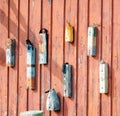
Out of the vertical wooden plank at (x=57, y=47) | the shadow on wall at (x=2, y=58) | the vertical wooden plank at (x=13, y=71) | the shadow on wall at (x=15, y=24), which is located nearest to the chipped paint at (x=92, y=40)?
the vertical wooden plank at (x=57, y=47)

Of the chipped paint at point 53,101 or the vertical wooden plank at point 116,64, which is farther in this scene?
the chipped paint at point 53,101

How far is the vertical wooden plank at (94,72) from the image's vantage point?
8.49 ft

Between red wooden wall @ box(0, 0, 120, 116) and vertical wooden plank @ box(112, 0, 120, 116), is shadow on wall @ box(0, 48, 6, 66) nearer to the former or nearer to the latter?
red wooden wall @ box(0, 0, 120, 116)

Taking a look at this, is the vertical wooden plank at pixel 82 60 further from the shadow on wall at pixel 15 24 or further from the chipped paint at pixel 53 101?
the shadow on wall at pixel 15 24

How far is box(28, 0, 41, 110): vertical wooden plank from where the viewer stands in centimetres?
287

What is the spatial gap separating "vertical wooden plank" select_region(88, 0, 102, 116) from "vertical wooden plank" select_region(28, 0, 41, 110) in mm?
406

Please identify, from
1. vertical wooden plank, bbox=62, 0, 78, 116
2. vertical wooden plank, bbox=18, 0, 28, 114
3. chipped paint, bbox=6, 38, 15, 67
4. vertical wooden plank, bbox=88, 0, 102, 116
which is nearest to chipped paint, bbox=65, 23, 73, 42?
vertical wooden plank, bbox=62, 0, 78, 116

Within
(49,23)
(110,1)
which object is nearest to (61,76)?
A: (49,23)

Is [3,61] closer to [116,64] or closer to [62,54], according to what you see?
[62,54]

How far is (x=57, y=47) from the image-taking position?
9.11 ft

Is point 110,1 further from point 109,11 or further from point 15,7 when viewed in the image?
point 15,7

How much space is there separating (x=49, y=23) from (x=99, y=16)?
39 centimetres

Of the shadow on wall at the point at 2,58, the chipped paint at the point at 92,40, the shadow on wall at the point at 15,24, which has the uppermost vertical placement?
the shadow on wall at the point at 15,24

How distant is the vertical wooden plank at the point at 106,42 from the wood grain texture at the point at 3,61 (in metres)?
0.80
